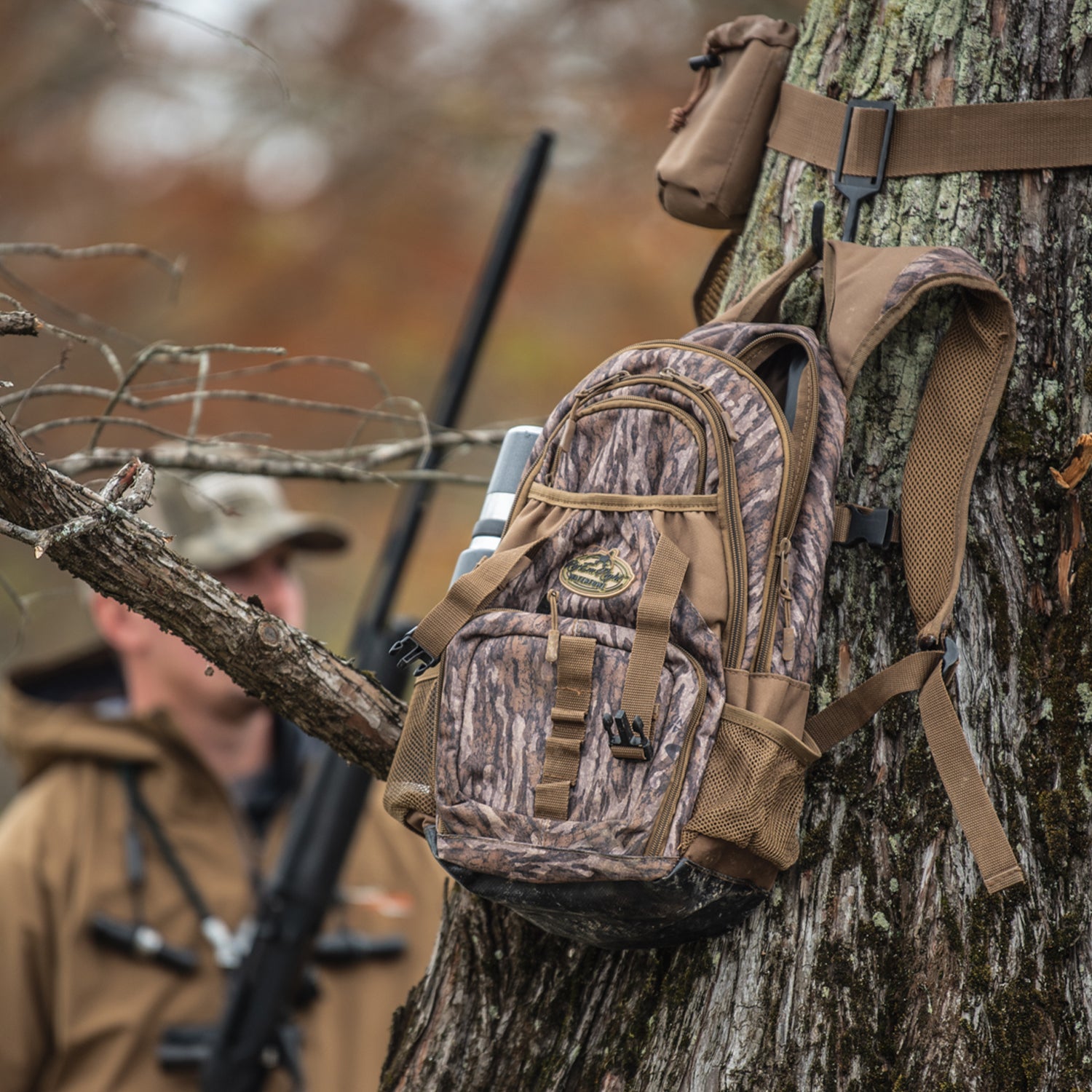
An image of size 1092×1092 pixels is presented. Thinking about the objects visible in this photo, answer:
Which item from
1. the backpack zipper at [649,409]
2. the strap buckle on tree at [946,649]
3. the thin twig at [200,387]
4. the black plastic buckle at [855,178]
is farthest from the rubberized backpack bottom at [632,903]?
the black plastic buckle at [855,178]

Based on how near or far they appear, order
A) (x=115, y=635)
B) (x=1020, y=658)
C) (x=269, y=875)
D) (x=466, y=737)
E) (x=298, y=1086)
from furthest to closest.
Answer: (x=115, y=635) < (x=269, y=875) < (x=298, y=1086) < (x=1020, y=658) < (x=466, y=737)

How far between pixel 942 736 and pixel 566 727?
1.58 ft

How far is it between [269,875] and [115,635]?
1.01 meters

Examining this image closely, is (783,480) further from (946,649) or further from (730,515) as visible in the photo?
(946,649)

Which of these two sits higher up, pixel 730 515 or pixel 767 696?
pixel 730 515

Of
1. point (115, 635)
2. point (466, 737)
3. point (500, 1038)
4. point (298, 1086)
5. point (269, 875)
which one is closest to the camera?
point (466, 737)

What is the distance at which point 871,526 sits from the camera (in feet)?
4.72

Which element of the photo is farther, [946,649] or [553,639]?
[946,649]

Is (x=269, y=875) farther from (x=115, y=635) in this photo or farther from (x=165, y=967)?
(x=115, y=635)

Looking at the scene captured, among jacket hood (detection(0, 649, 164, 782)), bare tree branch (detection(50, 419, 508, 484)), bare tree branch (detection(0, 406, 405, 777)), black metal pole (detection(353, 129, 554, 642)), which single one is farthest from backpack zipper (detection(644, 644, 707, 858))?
jacket hood (detection(0, 649, 164, 782))

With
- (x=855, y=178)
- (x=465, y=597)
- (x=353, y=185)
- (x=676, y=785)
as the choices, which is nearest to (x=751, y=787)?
(x=676, y=785)

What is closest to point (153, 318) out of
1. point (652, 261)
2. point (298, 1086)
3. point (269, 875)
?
point (652, 261)

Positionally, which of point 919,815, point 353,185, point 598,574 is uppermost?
point 353,185

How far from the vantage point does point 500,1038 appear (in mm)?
1581
